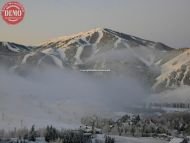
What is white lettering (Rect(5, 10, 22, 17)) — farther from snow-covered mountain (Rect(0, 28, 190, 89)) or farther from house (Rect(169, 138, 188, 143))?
house (Rect(169, 138, 188, 143))

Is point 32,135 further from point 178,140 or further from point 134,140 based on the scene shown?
point 178,140

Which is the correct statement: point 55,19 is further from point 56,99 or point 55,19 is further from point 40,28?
point 56,99

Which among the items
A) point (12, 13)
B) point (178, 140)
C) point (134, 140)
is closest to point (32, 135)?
point (134, 140)

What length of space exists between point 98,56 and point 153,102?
0.79m

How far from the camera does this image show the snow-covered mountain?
556cm

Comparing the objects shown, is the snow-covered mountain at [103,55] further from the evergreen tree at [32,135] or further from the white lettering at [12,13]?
the evergreen tree at [32,135]

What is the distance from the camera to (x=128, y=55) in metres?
5.62

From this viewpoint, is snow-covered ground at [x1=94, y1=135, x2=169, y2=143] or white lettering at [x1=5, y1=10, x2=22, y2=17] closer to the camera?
→ snow-covered ground at [x1=94, y1=135, x2=169, y2=143]

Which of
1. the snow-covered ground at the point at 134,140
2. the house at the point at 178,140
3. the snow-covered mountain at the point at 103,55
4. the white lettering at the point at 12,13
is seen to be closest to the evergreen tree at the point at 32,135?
the snow-covered mountain at the point at 103,55

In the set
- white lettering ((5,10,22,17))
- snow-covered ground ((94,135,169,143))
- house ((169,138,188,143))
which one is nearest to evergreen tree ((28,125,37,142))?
snow-covered ground ((94,135,169,143))

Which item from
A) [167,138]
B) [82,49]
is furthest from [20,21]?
[167,138]

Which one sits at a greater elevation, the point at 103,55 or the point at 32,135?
the point at 103,55

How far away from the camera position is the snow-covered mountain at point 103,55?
5.56 meters

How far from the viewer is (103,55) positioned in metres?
5.60
